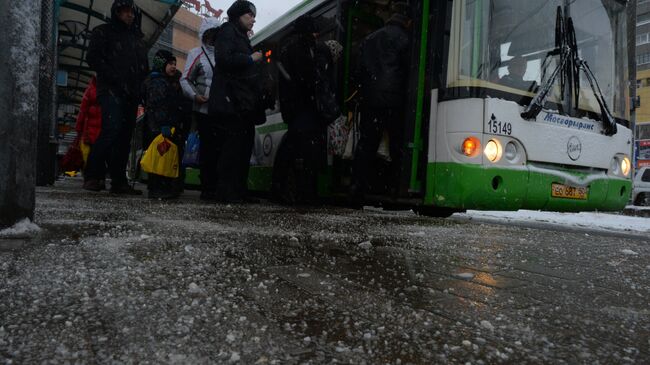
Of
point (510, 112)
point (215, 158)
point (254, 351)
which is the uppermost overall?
point (510, 112)

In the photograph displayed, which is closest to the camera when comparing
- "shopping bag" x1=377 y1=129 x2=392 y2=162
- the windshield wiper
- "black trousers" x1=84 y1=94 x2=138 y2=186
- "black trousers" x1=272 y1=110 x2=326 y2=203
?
the windshield wiper

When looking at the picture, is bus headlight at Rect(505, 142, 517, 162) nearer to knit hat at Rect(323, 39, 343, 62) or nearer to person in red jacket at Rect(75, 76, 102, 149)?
knit hat at Rect(323, 39, 343, 62)

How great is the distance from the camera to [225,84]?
5.36 metres

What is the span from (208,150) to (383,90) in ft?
7.62

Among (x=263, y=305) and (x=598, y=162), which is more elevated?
(x=598, y=162)

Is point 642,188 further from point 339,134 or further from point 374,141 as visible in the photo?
point 374,141

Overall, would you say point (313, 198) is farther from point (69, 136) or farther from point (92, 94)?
point (69, 136)

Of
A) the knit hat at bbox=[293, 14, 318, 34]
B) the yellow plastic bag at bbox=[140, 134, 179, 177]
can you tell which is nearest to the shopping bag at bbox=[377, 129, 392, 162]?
the knit hat at bbox=[293, 14, 318, 34]

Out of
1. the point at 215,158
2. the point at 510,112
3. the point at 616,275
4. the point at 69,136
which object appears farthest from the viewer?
the point at 69,136

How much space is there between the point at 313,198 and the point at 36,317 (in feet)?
15.4

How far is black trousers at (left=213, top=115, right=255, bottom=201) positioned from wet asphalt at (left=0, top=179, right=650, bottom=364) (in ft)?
8.16

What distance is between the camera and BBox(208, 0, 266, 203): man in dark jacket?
5219 mm

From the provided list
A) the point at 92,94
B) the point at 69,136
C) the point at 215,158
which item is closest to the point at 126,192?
the point at 215,158

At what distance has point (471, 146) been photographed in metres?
4.59
